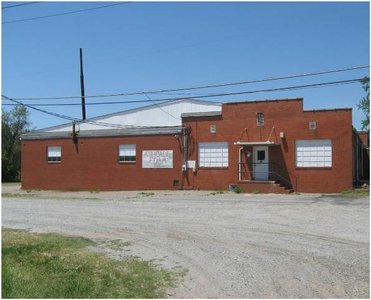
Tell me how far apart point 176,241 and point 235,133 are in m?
20.2

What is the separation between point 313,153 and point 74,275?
916 inches

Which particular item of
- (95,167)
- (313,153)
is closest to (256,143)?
(313,153)

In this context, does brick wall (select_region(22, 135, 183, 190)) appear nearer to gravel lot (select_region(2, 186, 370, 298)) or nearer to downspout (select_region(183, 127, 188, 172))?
downspout (select_region(183, 127, 188, 172))

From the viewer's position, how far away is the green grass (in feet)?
85.9

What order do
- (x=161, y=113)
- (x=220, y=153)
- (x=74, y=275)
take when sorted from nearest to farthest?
(x=74, y=275)
(x=220, y=153)
(x=161, y=113)

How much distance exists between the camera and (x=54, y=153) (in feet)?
122

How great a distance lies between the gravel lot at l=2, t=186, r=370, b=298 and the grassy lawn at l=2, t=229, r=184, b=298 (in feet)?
1.44

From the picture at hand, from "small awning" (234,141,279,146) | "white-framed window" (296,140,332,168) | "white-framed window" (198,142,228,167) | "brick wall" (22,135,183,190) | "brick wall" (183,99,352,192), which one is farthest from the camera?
"brick wall" (22,135,183,190)

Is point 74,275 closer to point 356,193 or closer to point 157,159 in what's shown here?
point 356,193

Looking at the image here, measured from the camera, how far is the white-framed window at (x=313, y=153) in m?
28.8

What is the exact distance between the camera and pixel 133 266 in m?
8.53

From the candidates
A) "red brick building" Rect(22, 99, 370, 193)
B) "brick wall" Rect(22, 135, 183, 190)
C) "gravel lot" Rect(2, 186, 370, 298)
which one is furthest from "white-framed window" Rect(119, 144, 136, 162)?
"gravel lot" Rect(2, 186, 370, 298)

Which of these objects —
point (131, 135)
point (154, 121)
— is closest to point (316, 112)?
point (131, 135)

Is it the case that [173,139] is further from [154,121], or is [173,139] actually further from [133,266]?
[133,266]
